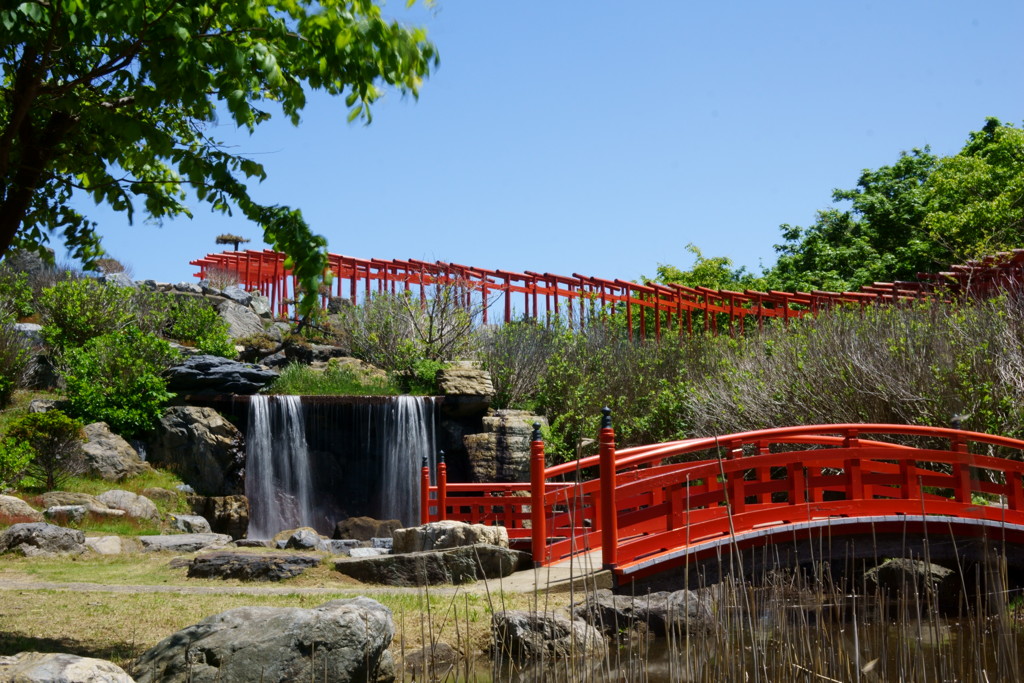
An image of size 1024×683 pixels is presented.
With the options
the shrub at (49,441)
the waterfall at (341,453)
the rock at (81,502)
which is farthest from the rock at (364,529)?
the shrub at (49,441)

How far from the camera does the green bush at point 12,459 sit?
15977mm

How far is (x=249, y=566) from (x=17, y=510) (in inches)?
234

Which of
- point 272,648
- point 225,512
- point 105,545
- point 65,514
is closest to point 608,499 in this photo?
point 272,648

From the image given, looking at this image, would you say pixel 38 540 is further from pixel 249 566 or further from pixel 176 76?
pixel 176 76

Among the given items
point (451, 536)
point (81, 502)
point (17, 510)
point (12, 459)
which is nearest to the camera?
point (451, 536)

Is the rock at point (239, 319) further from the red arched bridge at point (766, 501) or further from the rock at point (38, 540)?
the red arched bridge at point (766, 501)

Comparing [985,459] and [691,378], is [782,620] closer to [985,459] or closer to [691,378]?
[985,459]

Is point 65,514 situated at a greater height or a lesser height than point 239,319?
lesser

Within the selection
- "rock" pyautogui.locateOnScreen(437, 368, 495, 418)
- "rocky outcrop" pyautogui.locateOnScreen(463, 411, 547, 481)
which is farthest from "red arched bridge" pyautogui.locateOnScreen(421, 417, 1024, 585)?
"rock" pyautogui.locateOnScreen(437, 368, 495, 418)

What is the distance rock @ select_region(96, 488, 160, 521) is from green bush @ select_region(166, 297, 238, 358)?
618cm

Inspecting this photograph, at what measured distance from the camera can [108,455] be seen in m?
17.6

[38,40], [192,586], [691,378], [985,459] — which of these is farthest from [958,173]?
[38,40]

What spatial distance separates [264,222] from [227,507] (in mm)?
12736

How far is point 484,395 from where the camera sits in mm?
19578
